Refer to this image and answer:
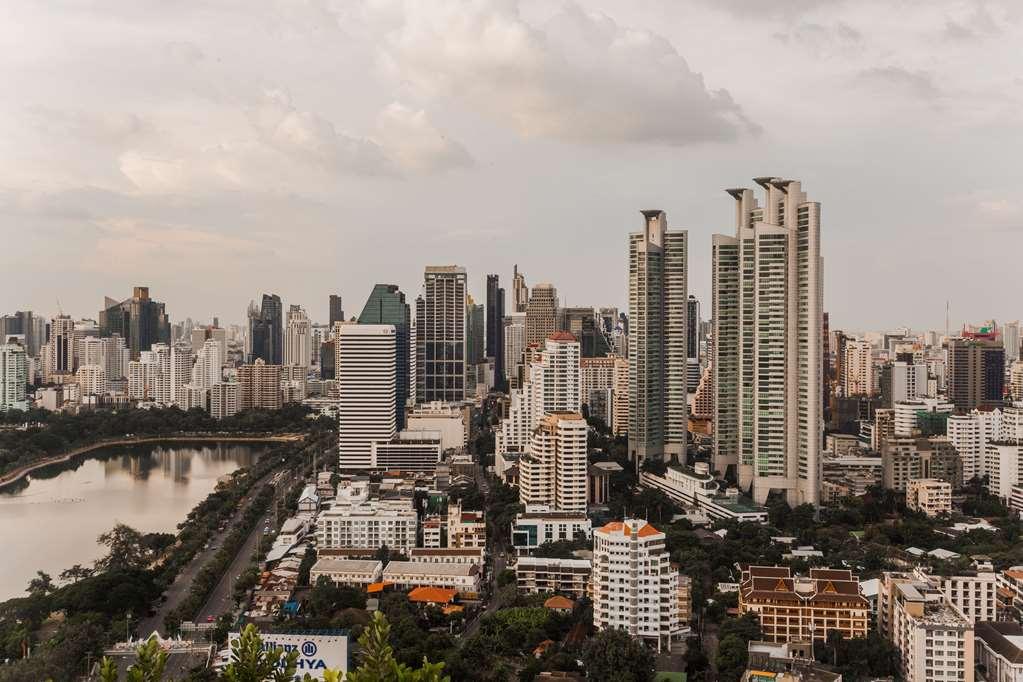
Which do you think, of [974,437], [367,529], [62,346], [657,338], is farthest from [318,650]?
[62,346]

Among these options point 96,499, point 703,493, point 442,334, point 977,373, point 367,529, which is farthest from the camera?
point 442,334

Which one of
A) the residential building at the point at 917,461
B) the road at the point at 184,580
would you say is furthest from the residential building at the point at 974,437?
the road at the point at 184,580

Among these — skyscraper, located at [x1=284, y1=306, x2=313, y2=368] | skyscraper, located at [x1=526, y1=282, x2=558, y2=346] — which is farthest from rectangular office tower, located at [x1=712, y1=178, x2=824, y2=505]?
skyscraper, located at [x1=284, y1=306, x2=313, y2=368]

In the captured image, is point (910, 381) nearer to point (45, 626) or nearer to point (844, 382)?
point (844, 382)

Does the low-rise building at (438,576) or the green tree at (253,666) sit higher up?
the green tree at (253,666)

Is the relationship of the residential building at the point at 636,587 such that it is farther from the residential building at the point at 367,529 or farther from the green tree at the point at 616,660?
the residential building at the point at 367,529

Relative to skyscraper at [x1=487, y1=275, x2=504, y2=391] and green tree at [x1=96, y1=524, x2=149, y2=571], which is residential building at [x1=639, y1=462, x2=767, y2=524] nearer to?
green tree at [x1=96, y1=524, x2=149, y2=571]

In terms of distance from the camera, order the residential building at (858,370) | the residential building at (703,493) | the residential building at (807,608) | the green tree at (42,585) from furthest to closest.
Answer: the residential building at (858,370)
the residential building at (703,493)
the green tree at (42,585)
the residential building at (807,608)

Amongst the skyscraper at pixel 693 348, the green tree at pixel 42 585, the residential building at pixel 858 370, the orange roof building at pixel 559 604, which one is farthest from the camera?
the skyscraper at pixel 693 348

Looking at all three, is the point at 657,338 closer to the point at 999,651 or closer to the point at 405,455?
the point at 405,455
